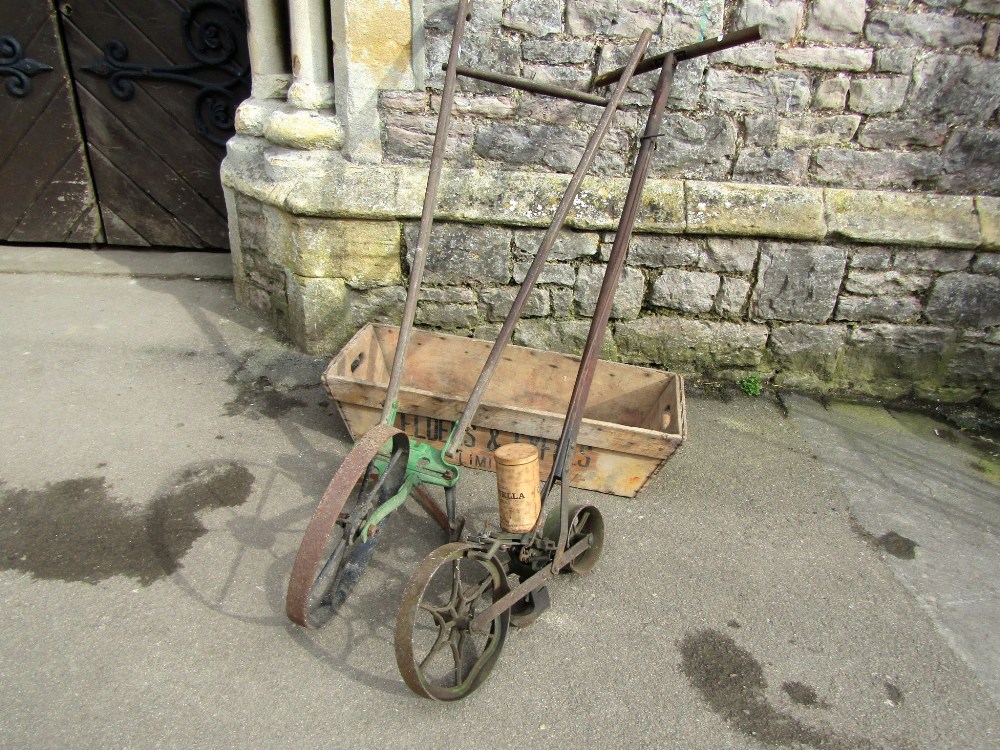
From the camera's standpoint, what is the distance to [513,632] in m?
2.34

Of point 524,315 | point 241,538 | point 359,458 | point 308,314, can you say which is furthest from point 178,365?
point 359,458

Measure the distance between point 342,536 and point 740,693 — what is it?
1377 mm

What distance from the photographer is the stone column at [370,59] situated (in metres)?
3.36

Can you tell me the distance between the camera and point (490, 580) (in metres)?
2.14

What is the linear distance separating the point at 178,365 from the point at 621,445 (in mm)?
2499

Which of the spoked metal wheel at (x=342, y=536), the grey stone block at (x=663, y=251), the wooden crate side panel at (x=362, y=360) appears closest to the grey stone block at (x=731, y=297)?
the grey stone block at (x=663, y=251)

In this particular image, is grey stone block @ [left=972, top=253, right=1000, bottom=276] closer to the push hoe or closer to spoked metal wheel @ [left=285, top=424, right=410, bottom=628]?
the push hoe

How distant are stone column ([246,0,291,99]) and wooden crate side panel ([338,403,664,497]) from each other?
7.09 feet

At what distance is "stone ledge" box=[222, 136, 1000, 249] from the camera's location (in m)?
3.51

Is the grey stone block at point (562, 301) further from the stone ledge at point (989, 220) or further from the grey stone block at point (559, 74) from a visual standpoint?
the stone ledge at point (989, 220)

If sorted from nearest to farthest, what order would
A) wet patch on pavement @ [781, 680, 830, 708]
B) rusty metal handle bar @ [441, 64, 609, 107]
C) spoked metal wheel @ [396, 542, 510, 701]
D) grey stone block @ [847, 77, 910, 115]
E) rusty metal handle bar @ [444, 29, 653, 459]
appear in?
spoked metal wheel @ [396, 542, 510, 701] → wet patch on pavement @ [781, 680, 830, 708] → rusty metal handle bar @ [444, 29, 653, 459] → rusty metal handle bar @ [441, 64, 609, 107] → grey stone block @ [847, 77, 910, 115]

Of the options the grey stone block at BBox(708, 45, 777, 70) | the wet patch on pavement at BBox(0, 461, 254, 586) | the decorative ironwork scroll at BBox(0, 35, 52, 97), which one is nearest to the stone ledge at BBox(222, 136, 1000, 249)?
the grey stone block at BBox(708, 45, 777, 70)

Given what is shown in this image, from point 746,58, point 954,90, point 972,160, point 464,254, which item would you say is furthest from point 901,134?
point 464,254

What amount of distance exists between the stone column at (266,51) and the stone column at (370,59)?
0.62 meters
